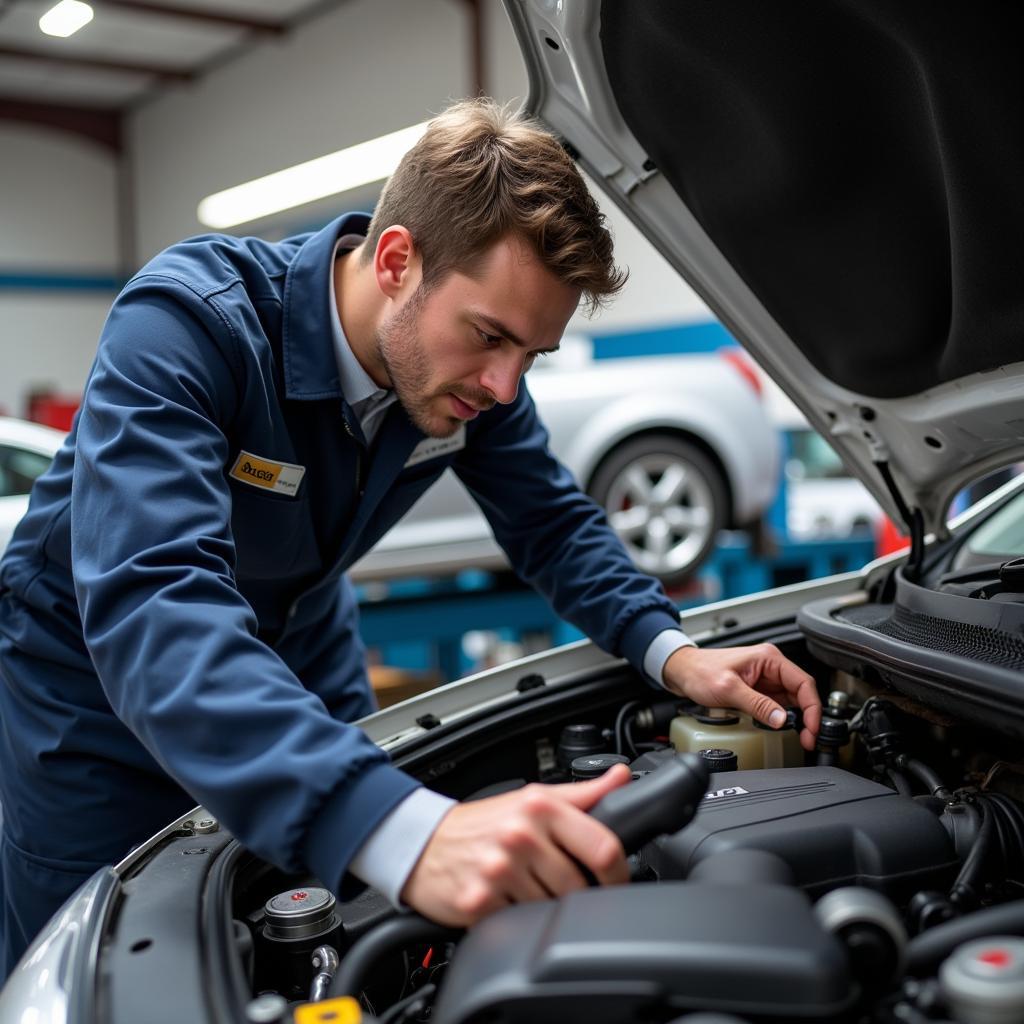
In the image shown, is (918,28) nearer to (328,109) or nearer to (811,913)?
(811,913)

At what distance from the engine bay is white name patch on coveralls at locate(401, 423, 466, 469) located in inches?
15.0

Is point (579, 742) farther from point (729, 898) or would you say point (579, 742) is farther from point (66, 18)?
point (66, 18)

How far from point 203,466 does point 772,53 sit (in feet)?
2.45

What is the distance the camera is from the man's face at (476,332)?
4.01 feet

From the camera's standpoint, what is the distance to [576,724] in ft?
4.98

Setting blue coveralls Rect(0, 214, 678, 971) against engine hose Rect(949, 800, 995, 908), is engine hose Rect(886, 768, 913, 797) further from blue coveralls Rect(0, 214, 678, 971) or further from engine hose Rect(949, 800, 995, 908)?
blue coveralls Rect(0, 214, 678, 971)

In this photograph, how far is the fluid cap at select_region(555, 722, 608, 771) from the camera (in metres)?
1.37

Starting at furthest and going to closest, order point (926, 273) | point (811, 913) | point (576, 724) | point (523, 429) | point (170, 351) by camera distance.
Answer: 1. point (523, 429)
2. point (576, 724)
3. point (926, 273)
4. point (170, 351)
5. point (811, 913)

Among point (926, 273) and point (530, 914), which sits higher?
point (926, 273)

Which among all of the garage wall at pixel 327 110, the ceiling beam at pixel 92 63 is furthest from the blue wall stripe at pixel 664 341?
the ceiling beam at pixel 92 63

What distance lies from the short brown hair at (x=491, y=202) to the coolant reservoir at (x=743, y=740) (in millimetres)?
570

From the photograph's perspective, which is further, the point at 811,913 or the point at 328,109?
the point at 328,109

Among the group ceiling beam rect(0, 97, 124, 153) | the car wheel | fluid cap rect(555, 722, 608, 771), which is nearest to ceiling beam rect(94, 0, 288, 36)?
ceiling beam rect(0, 97, 124, 153)

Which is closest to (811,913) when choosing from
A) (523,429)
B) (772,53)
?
(772,53)
